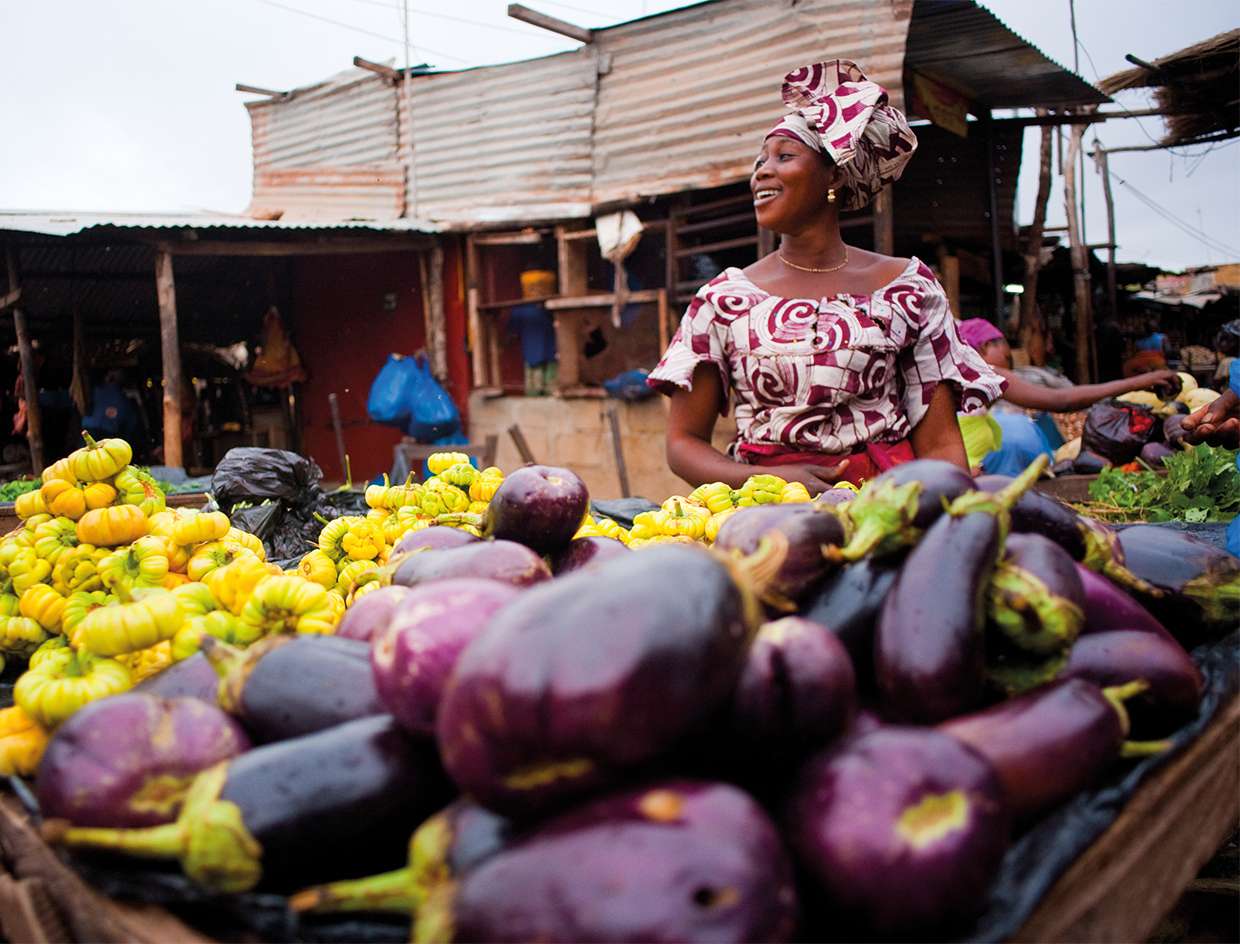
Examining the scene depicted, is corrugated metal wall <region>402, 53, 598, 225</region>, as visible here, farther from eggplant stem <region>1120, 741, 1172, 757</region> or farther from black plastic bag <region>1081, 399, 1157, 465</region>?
eggplant stem <region>1120, 741, 1172, 757</region>

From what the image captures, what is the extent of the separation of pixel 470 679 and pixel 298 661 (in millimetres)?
423

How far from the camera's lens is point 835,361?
2.94 meters

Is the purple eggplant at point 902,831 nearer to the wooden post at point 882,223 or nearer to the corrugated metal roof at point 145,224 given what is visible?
the wooden post at point 882,223

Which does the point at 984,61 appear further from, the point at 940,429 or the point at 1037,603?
the point at 1037,603

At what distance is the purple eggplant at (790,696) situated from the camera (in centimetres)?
94

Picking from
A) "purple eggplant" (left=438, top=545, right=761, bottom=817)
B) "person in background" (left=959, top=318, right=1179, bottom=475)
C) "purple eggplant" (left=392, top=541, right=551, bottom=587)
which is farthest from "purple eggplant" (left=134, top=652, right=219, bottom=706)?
"person in background" (left=959, top=318, right=1179, bottom=475)

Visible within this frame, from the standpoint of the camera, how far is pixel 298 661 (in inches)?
46.1

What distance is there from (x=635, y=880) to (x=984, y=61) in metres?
8.87

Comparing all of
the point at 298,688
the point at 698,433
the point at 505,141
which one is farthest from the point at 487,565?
the point at 505,141

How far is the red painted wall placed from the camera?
1120 cm

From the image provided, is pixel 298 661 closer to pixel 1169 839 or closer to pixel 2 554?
pixel 1169 839

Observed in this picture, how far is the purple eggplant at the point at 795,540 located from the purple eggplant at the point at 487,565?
0.32 m

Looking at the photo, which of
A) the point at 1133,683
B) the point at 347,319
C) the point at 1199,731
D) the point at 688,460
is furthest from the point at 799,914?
the point at 347,319

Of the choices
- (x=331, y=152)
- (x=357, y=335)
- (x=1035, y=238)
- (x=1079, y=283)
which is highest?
(x=331, y=152)
